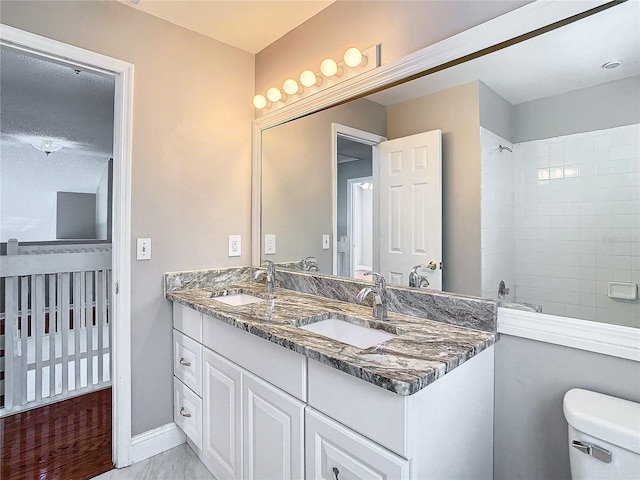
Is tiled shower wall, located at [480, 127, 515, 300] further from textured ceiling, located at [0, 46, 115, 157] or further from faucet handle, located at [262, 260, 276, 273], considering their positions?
textured ceiling, located at [0, 46, 115, 157]

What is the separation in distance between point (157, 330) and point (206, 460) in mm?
692

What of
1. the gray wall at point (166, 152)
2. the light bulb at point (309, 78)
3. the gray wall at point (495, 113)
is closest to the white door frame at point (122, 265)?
the gray wall at point (166, 152)

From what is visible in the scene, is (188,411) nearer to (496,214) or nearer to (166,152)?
(166,152)

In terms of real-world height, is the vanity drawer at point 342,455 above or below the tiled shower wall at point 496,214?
below

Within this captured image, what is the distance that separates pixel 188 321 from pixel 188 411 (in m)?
0.45

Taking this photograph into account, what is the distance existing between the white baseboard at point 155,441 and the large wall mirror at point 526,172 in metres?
1.32

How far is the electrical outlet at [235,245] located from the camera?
2167 mm

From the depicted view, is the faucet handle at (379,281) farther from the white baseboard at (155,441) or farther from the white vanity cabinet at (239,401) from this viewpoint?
the white baseboard at (155,441)

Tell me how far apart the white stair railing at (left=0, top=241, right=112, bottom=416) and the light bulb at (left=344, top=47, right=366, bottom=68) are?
2383 mm

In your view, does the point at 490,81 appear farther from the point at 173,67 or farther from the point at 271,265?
the point at 173,67

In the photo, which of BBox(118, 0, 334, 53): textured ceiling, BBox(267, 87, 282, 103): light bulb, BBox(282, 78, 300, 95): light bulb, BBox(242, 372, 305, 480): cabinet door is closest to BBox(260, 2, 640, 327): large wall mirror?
BBox(282, 78, 300, 95): light bulb

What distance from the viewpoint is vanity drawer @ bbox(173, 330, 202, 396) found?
1.69 meters

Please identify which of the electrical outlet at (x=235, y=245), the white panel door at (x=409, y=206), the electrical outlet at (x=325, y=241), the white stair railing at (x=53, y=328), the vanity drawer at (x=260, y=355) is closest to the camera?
the vanity drawer at (x=260, y=355)

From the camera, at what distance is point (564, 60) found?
1096mm
